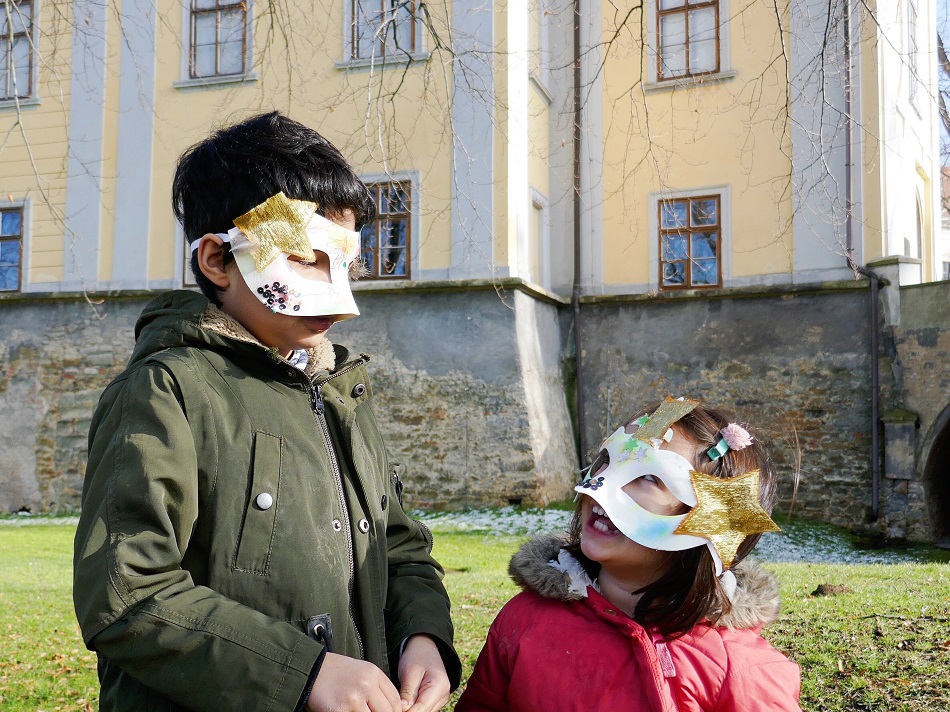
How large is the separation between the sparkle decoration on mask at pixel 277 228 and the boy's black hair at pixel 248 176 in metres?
0.02

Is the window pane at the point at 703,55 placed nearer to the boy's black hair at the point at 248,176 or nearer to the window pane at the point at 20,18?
the window pane at the point at 20,18

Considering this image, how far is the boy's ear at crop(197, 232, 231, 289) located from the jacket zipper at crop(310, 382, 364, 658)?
290 millimetres

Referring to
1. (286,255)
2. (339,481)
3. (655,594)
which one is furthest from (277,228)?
(655,594)

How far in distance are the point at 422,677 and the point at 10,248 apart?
528 inches

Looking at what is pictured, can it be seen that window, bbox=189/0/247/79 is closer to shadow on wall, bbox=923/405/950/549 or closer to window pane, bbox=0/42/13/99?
window pane, bbox=0/42/13/99

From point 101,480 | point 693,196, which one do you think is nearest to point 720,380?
point 693,196

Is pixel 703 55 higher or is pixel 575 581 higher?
pixel 703 55

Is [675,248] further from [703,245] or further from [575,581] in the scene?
[575,581]

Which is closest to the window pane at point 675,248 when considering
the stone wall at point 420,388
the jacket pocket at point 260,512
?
the stone wall at point 420,388

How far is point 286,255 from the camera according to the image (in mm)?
1838

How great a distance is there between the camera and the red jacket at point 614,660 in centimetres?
183

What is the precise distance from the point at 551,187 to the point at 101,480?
40.3 ft

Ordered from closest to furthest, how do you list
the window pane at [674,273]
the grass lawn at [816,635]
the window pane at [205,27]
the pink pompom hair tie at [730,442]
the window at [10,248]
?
1. the pink pompom hair tie at [730,442]
2. the grass lawn at [816,635]
3. the window pane at [205,27]
4. the window pane at [674,273]
5. the window at [10,248]

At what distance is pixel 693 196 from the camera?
41.3 ft
